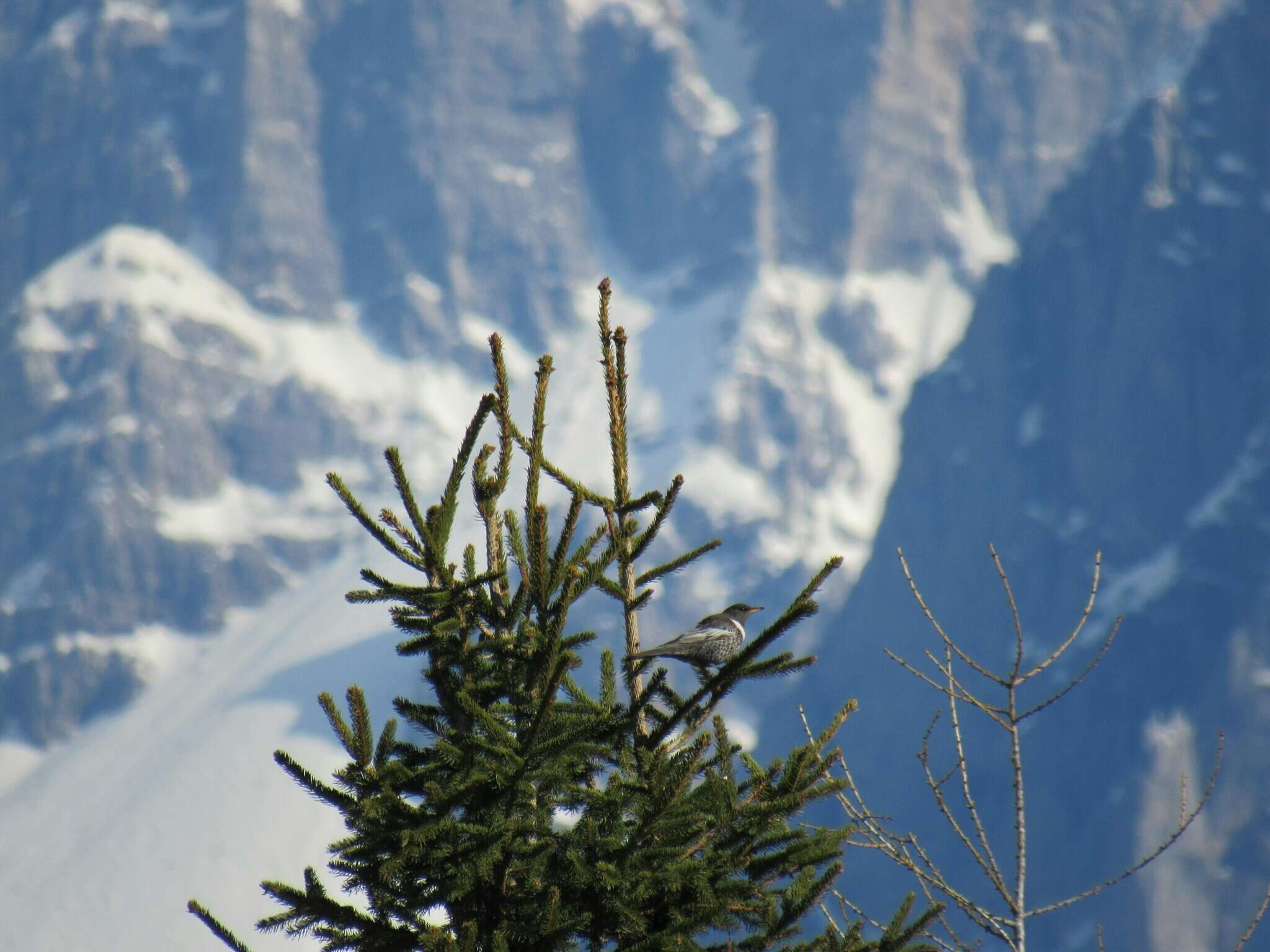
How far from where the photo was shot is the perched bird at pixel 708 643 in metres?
5.86

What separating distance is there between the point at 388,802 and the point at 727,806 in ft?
4.54

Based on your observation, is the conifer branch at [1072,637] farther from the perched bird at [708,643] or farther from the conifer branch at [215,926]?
the conifer branch at [215,926]

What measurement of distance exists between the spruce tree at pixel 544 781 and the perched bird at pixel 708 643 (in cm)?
13

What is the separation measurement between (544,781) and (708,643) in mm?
1036

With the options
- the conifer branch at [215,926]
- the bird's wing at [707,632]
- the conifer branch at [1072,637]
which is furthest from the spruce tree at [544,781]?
the conifer branch at [1072,637]

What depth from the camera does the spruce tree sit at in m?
5.30

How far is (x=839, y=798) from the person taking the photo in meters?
6.50

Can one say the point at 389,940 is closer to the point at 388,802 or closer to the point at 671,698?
the point at 388,802

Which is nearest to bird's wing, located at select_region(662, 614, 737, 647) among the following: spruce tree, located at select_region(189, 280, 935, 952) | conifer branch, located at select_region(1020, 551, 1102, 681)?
spruce tree, located at select_region(189, 280, 935, 952)

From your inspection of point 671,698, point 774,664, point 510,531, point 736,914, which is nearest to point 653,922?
point 736,914

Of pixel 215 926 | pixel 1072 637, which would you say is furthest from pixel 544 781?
pixel 1072 637

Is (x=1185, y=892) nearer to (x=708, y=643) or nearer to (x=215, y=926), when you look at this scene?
(x=708, y=643)

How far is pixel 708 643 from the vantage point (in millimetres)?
6090

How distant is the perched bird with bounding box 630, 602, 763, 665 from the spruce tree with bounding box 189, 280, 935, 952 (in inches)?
5.1
